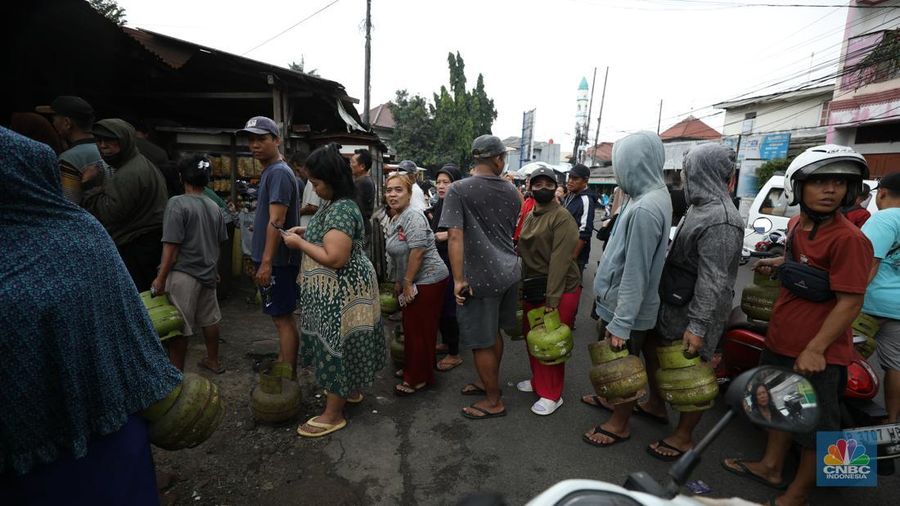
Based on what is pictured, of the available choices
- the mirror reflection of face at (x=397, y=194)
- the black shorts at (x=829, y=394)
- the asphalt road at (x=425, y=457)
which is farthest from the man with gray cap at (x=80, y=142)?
the black shorts at (x=829, y=394)

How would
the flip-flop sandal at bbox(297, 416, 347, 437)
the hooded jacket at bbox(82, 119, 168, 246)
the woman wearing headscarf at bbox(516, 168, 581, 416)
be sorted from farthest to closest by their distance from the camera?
1. the woman wearing headscarf at bbox(516, 168, 581, 416)
2. the hooded jacket at bbox(82, 119, 168, 246)
3. the flip-flop sandal at bbox(297, 416, 347, 437)

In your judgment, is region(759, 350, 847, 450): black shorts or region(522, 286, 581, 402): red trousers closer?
region(759, 350, 847, 450): black shorts

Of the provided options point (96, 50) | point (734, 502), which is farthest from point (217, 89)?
point (734, 502)

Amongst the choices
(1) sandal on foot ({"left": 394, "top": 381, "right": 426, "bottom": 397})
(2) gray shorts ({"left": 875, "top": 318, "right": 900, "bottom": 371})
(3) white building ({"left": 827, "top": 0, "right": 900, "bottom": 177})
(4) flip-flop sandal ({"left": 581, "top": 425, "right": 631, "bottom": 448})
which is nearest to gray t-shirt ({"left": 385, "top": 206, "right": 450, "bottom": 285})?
(1) sandal on foot ({"left": 394, "top": 381, "right": 426, "bottom": 397})

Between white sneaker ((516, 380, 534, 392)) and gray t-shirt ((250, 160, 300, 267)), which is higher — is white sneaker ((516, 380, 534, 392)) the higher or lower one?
the lower one

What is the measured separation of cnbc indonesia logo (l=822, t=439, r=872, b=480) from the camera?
2.25m

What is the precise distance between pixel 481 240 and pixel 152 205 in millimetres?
2451

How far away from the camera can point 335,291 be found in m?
2.81

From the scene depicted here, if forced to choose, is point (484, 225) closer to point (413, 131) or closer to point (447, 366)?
point (447, 366)

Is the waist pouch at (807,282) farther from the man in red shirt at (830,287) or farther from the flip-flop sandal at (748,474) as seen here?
the flip-flop sandal at (748,474)

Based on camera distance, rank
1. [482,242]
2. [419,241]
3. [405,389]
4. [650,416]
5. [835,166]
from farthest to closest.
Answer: [405,389] → [419,241] → [650,416] → [482,242] → [835,166]

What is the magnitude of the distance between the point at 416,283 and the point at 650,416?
6.56ft

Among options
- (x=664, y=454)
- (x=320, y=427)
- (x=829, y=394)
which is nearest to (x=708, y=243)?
(x=829, y=394)

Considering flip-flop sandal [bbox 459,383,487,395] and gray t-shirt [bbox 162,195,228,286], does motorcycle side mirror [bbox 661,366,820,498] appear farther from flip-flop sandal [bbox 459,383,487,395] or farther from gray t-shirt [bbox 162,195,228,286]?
gray t-shirt [bbox 162,195,228,286]
